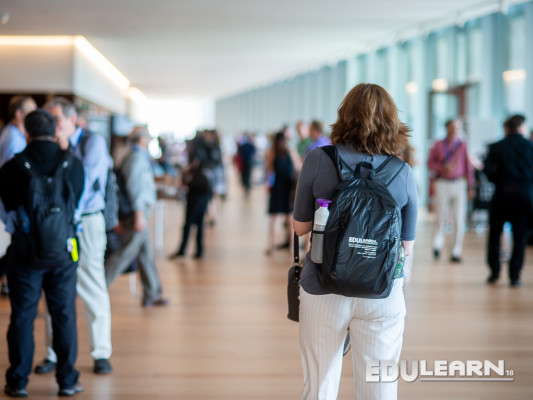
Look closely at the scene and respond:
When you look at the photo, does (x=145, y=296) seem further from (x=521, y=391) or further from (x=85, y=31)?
(x=85, y=31)

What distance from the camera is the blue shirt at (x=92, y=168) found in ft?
13.3

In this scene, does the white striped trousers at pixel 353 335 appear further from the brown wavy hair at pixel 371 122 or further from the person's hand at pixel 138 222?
the person's hand at pixel 138 222

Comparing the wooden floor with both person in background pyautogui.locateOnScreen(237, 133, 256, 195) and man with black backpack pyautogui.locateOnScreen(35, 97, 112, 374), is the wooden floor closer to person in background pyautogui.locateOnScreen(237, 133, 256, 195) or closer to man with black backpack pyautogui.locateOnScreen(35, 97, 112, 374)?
man with black backpack pyautogui.locateOnScreen(35, 97, 112, 374)

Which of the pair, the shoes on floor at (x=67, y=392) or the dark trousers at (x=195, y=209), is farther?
the dark trousers at (x=195, y=209)

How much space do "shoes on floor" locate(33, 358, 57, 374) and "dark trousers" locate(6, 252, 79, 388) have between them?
43 centimetres

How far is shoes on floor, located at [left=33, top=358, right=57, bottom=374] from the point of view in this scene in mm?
4137

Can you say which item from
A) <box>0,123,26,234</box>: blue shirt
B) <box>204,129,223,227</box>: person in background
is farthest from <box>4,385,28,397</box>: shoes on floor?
<box>204,129,223,227</box>: person in background

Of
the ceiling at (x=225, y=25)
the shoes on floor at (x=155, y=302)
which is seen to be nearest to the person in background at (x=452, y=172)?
the shoes on floor at (x=155, y=302)

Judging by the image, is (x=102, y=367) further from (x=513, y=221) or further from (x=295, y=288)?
(x=513, y=221)

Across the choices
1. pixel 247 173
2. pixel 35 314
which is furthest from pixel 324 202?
pixel 247 173

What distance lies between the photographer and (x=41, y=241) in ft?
11.3

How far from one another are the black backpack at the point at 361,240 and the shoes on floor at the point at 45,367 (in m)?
2.45

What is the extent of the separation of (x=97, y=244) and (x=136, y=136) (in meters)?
1.76

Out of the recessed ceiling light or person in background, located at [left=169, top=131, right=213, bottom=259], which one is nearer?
person in background, located at [left=169, top=131, right=213, bottom=259]
